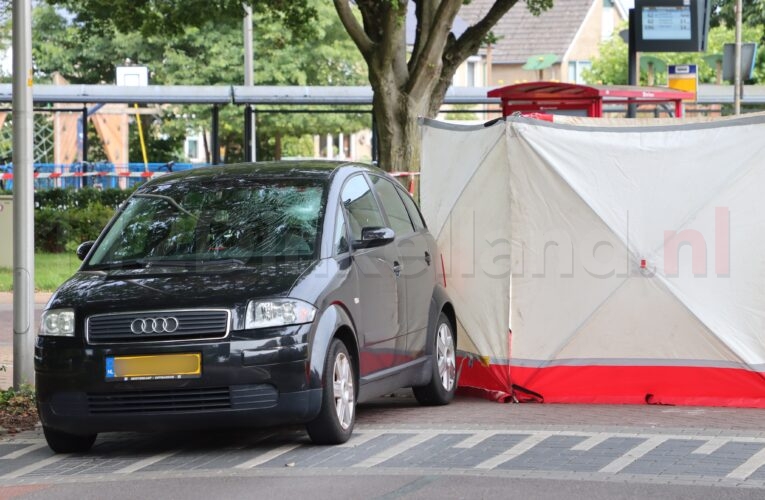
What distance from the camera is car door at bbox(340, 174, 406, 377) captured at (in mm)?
8750

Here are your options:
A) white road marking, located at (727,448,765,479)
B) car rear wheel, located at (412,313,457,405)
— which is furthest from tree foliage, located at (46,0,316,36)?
white road marking, located at (727,448,765,479)

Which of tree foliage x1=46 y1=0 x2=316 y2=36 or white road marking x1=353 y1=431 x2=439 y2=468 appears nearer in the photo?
white road marking x1=353 y1=431 x2=439 y2=468

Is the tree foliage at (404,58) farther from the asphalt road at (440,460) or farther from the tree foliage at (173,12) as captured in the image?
the asphalt road at (440,460)

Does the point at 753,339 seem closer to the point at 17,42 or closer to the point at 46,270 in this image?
the point at 17,42

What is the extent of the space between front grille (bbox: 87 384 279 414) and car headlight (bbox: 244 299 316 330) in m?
0.35

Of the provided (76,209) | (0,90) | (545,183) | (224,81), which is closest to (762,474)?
(545,183)

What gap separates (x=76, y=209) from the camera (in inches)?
993

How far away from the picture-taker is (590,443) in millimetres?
8227

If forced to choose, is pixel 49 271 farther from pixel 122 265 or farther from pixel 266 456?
pixel 266 456

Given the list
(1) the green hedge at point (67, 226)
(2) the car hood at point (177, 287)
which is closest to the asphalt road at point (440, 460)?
(2) the car hood at point (177, 287)

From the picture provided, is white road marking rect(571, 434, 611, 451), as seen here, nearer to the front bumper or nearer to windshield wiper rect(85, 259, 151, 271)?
the front bumper

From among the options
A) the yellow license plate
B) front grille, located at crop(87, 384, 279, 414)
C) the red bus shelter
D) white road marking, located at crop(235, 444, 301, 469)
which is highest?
the red bus shelter

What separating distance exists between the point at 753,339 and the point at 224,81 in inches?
1695

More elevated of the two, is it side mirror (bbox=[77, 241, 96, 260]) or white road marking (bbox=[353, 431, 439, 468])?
side mirror (bbox=[77, 241, 96, 260])
